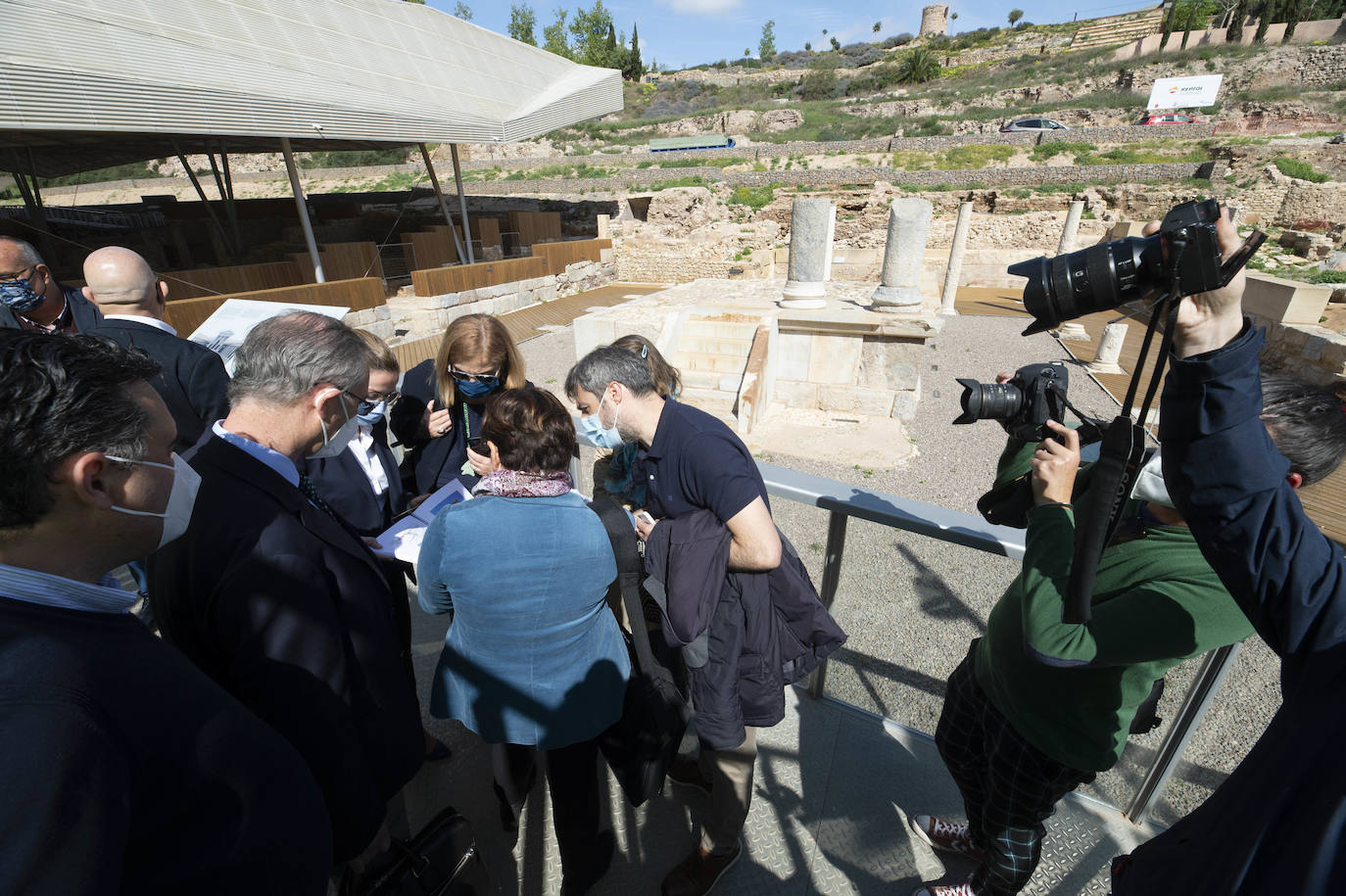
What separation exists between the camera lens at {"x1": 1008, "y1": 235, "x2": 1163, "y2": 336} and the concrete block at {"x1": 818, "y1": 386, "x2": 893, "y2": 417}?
6853 mm

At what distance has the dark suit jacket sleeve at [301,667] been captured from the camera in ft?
4.08

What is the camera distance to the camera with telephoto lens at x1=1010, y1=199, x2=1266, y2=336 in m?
1.02

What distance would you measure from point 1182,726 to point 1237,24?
2294 inches

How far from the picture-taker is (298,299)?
30.8 feet

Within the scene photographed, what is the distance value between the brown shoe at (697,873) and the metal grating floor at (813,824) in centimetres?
7

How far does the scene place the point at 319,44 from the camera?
13.4 meters

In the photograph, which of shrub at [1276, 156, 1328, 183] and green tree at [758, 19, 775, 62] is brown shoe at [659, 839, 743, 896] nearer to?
shrub at [1276, 156, 1328, 183]

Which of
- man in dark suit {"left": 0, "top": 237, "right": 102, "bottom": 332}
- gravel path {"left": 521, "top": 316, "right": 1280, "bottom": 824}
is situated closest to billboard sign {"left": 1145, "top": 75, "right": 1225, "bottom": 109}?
gravel path {"left": 521, "top": 316, "right": 1280, "bottom": 824}

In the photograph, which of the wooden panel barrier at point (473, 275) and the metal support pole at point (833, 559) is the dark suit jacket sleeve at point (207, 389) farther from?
the wooden panel barrier at point (473, 275)

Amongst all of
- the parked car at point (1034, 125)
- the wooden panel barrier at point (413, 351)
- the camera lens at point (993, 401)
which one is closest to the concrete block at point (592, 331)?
the wooden panel barrier at point (413, 351)

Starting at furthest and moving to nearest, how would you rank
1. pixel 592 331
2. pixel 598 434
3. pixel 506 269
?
pixel 506 269 < pixel 592 331 < pixel 598 434

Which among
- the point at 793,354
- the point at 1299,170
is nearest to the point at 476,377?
the point at 793,354

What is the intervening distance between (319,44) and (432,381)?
1557 cm

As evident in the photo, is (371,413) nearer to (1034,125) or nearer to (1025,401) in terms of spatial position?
(1025,401)
